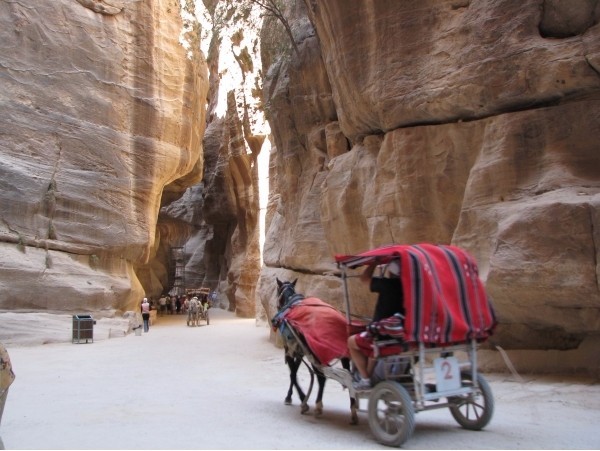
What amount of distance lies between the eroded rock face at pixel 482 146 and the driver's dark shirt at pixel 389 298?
2912 millimetres

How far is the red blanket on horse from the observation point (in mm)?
6152

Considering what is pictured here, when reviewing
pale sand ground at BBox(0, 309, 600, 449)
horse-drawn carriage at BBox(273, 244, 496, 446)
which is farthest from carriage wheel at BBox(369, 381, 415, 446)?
pale sand ground at BBox(0, 309, 600, 449)

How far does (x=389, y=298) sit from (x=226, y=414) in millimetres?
2629

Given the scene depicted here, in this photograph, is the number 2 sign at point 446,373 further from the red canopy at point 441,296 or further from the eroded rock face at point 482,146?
the eroded rock face at point 482,146

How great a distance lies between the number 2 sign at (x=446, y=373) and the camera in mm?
5094

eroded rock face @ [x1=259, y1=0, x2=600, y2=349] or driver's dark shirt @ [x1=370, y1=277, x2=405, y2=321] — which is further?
eroded rock face @ [x1=259, y1=0, x2=600, y2=349]

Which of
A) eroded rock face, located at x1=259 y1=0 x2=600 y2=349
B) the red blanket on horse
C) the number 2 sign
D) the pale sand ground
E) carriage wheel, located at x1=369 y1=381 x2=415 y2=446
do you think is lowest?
the pale sand ground

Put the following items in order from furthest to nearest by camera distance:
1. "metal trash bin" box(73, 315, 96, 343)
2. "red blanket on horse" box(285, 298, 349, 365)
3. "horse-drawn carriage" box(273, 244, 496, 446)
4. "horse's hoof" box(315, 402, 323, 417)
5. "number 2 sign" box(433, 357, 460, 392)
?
"metal trash bin" box(73, 315, 96, 343) → "horse's hoof" box(315, 402, 323, 417) → "red blanket on horse" box(285, 298, 349, 365) → "number 2 sign" box(433, 357, 460, 392) → "horse-drawn carriage" box(273, 244, 496, 446)

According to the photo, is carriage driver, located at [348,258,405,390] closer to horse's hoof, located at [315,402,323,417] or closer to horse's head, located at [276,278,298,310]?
horse's hoof, located at [315,402,323,417]

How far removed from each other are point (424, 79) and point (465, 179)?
1887 millimetres

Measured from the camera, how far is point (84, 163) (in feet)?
66.3

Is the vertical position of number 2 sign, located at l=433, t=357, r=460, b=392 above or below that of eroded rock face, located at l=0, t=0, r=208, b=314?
below

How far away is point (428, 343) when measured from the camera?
509 centimetres

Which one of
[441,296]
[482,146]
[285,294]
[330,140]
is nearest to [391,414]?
[441,296]
